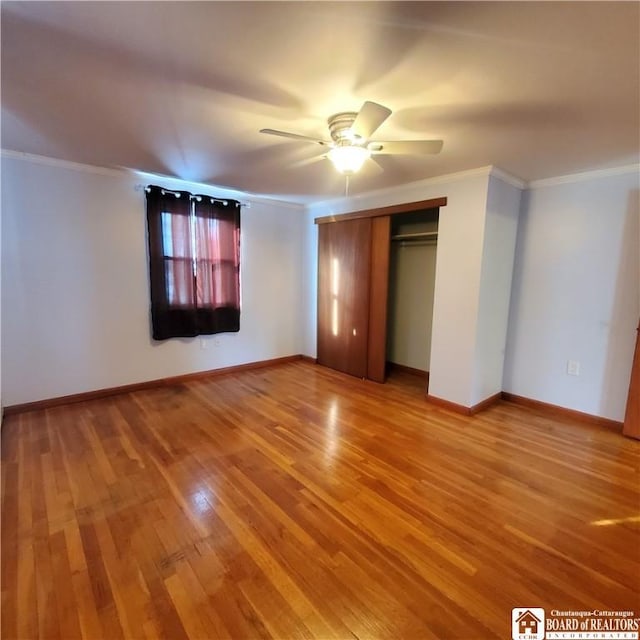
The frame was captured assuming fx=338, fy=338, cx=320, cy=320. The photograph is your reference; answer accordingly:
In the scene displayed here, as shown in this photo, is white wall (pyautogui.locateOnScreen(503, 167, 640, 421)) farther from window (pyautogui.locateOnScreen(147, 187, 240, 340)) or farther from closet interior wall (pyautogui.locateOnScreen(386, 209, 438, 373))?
window (pyautogui.locateOnScreen(147, 187, 240, 340))

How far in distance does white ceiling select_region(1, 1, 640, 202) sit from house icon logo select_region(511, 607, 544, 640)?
7.83ft

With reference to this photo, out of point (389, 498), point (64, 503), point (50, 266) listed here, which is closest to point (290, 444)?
point (389, 498)

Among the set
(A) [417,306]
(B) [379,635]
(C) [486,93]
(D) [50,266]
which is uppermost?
(C) [486,93]

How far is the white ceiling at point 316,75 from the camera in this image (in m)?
1.31

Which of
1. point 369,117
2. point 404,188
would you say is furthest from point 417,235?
point 369,117

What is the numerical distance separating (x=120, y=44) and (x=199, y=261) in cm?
274

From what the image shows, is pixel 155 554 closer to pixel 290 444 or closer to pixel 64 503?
pixel 64 503

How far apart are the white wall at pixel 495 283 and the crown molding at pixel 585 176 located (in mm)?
187

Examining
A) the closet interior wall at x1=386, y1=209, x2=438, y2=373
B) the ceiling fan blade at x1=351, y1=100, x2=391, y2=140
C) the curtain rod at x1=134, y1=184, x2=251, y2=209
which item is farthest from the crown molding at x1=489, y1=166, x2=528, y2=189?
the curtain rod at x1=134, y1=184, x2=251, y2=209

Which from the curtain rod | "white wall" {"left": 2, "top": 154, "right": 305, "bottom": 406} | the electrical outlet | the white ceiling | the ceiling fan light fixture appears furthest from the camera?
the curtain rod

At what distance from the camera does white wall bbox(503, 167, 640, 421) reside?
9.90 feet

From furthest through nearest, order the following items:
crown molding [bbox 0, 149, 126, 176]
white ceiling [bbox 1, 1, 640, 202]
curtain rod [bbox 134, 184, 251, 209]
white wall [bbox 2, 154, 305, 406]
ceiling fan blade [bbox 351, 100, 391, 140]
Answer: curtain rod [bbox 134, 184, 251, 209] < white wall [bbox 2, 154, 305, 406] < crown molding [bbox 0, 149, 126, 176] < ceiling fan blade [bbox 351, 100, 391, 140] < white ceiling [bbox 1, 1, 640, 202]

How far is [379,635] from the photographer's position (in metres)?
1.33

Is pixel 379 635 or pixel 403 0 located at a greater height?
pixel 403 0
